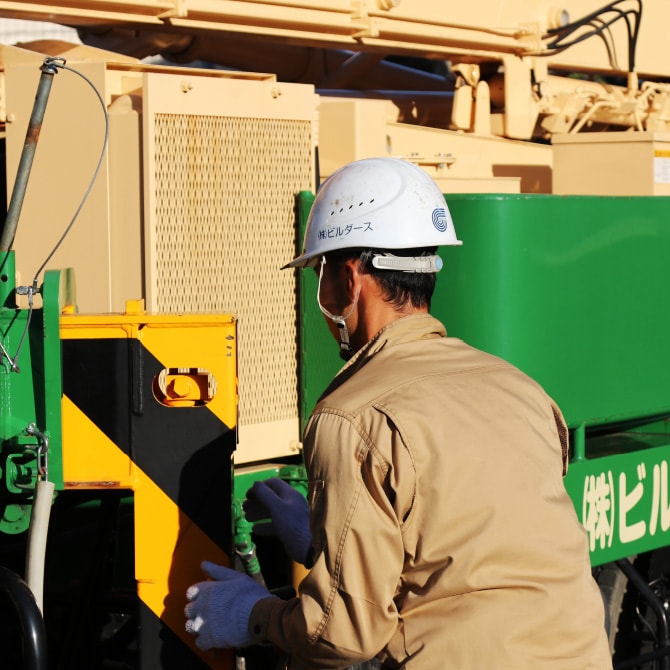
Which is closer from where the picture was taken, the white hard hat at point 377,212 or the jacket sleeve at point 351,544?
the jacket sleeve at point 351,544

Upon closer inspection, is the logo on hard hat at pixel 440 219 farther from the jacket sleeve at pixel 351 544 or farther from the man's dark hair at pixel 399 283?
the jacket sleeve at pixel 351 544

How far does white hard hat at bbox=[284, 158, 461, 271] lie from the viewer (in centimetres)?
213

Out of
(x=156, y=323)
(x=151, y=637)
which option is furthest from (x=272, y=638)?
(x=156, y=323)

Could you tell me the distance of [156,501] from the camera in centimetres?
252

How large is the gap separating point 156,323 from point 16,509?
0.48m

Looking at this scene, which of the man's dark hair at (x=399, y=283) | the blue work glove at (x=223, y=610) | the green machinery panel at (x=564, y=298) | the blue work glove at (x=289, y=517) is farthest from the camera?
the green machinery panel at (x=564, y=298)

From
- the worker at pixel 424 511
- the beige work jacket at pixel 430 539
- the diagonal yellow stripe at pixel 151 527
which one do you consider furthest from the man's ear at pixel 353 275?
the diagonal yellow stripe at pixel 151 527

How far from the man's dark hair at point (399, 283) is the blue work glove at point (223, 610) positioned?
57 centimetres

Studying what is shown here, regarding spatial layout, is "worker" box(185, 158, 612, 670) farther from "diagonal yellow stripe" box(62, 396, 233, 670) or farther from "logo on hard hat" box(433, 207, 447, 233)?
"diagonal yellow stripe" box(62, 396, 233, 670)

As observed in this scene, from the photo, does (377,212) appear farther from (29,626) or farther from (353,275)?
(29,626)

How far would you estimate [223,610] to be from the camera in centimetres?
222

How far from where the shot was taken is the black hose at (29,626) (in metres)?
2.25

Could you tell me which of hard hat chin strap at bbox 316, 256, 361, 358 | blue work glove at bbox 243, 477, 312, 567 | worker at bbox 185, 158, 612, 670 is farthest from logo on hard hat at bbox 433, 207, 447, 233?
blue work glove at bbox 243, 477, 312, 567

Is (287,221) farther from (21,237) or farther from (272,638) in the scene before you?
(272,638)
